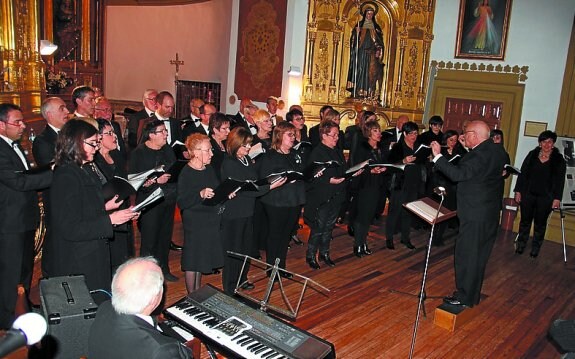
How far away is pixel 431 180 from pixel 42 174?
571 centimetres

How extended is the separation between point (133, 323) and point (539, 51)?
8698 millimetres

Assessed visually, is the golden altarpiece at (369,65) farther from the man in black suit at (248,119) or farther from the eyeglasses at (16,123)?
the eyeglasses at (16,123)

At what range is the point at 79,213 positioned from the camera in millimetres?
3232

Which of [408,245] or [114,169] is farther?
[408,245]

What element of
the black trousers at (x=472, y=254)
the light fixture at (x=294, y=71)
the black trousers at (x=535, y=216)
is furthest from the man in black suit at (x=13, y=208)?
the light fixture at (x=294, y=71)

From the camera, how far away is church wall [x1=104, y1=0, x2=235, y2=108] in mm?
13898

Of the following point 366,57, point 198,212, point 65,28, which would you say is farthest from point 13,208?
point 65,28

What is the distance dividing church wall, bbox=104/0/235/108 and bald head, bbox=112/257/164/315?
1164 centimetres

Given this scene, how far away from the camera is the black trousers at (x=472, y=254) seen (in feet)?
15.9

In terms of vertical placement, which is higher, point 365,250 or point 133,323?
point 133,323

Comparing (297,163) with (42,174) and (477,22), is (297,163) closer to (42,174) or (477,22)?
(42,174)

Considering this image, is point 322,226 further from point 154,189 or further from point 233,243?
point 154,189

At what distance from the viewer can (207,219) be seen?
4332 millimetres

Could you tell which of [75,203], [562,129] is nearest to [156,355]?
[75,203]
